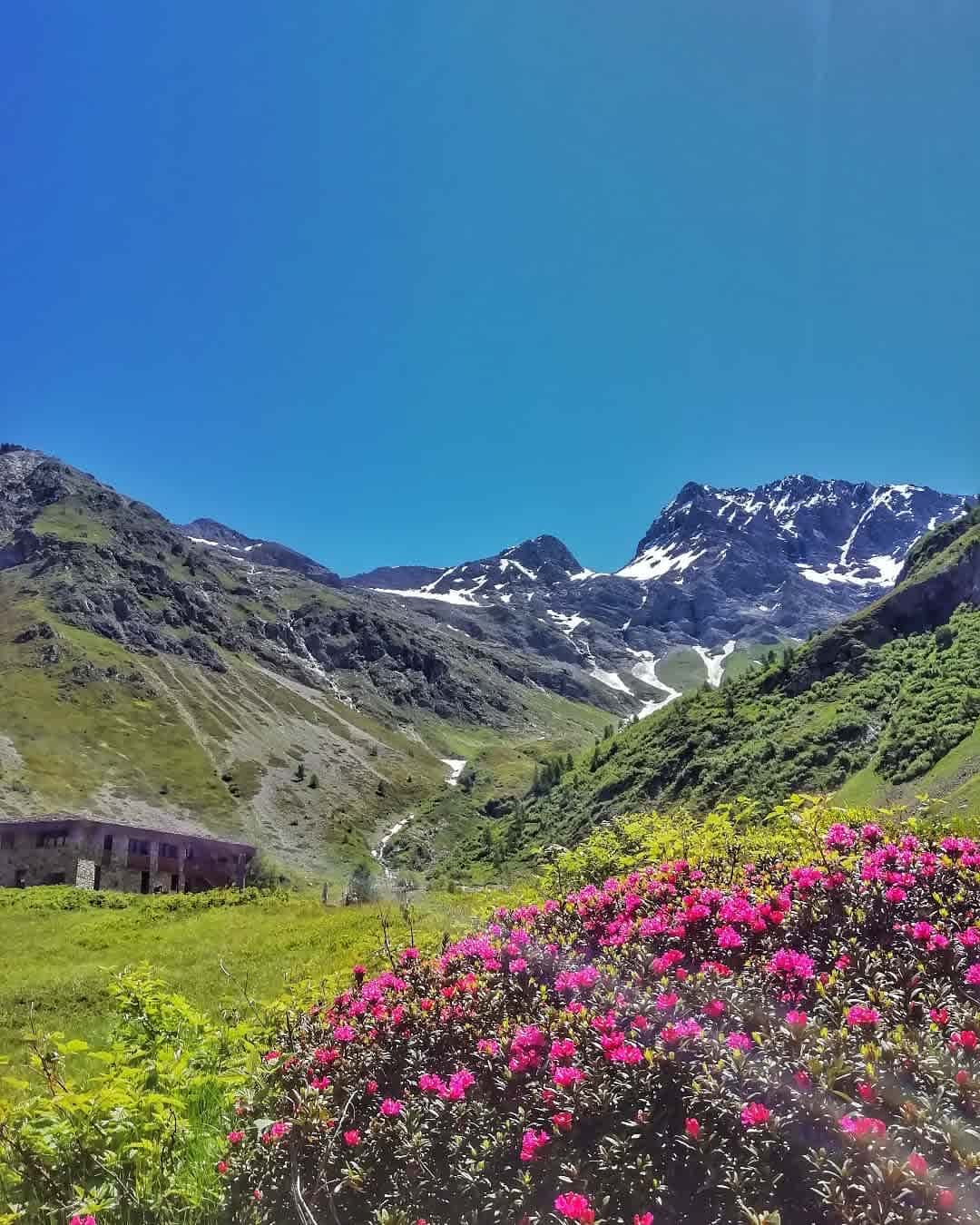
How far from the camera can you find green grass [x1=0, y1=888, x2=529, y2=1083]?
1516 cm

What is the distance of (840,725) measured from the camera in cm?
6462

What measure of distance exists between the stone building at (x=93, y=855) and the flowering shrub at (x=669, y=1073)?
51662 millimetres

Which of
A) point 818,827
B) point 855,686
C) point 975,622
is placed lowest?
point 818,827

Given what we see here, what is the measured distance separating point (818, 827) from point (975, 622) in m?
75.9

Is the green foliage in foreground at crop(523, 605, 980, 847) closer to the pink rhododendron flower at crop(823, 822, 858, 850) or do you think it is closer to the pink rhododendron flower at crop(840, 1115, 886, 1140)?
the pink rhododendron flower at crop(823, 822, 858, 850)

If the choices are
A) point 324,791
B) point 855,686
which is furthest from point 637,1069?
point 324,791

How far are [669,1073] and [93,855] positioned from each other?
61.2 metres

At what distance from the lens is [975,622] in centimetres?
7075

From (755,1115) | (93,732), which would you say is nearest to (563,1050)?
(755,1115)

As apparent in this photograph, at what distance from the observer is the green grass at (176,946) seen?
1516cm

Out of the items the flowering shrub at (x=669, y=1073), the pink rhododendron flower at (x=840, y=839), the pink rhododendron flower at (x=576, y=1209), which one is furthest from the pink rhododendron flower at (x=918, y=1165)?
the pink rhododendron flower at (x=840, y=839)

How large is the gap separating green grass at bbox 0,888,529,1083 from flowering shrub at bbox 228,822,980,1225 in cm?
370

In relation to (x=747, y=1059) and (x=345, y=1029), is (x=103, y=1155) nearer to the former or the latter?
(x=345, y=1029)

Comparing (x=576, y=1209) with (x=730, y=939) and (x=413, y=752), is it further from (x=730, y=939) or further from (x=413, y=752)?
(x=413, y=752)
